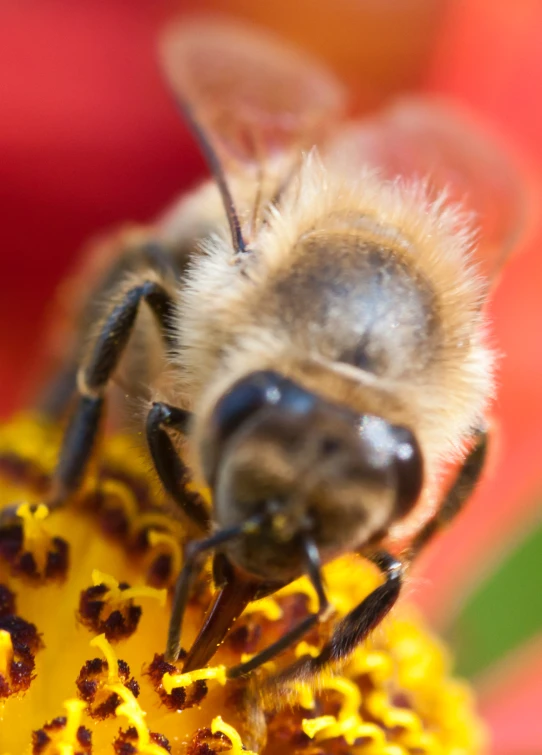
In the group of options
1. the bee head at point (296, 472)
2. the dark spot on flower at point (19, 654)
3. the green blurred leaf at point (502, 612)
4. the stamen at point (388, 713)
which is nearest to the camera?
the bee head at point (296, 472)

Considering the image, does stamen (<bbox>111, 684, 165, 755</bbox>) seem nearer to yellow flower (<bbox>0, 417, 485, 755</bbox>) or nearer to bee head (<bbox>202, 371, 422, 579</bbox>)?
yellow flower (<bbox>0, 417, 485, 755</bbox>)

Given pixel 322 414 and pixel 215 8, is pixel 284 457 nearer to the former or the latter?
pixel 322 414

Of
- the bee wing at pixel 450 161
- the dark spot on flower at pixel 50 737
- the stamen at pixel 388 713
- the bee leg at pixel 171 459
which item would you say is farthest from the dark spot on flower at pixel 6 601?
the bee wing at pixel 450 161

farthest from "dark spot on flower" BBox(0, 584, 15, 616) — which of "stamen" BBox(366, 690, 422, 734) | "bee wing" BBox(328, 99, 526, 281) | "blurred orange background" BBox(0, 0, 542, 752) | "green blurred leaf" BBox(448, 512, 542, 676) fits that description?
"green blurred leaf" BBox(448, 512, 542, 676)

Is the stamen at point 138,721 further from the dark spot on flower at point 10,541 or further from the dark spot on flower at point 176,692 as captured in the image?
the dark spot on flower at point 10,541

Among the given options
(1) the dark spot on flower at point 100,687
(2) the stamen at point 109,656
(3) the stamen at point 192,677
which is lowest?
(1) the dark spot on flower at point 100,687

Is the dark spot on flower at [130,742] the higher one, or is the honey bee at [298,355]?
the honey bee at [298,355]
